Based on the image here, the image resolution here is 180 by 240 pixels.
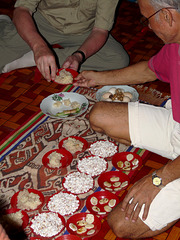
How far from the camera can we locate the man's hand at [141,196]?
54.2 inches

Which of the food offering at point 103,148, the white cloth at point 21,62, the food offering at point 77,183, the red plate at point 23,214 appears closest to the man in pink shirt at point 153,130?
the food offering at point 103,148

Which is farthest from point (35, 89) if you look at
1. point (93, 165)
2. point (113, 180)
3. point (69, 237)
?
point (69, 237)

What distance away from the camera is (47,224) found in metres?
1.47

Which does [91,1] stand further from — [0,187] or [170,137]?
[0,187]

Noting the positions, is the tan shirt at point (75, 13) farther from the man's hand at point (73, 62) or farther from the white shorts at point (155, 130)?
the white shorts at point (155, 130)

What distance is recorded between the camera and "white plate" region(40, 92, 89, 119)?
208 centimetres

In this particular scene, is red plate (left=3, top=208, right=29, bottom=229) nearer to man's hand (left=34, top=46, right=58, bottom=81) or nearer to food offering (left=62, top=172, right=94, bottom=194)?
food offering (left=62, top=172, right=94, bottom=194)

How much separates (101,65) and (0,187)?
1.31m

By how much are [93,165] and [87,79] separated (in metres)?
0.58

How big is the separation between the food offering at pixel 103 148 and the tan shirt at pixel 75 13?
2.81ft

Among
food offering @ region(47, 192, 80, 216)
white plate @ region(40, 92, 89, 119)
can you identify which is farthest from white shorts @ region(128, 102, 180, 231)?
white plate @ region(40, 92, 89, 119)

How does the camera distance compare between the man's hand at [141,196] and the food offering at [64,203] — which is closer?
the man's hand at [141,196]

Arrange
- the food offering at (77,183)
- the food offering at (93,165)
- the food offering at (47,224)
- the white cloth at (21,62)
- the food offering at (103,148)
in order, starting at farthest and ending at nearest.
A: the white cloth at (21,62)
the food offering at (103,148)
the food offering at (93,165)
the food offering at (77,183)
the food offering at (47,224)

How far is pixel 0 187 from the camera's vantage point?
1.68m
